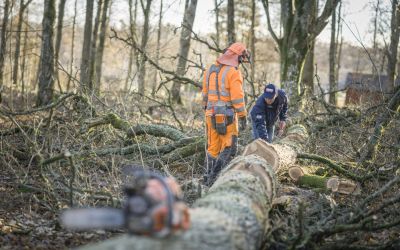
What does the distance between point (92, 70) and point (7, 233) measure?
13.4 metres

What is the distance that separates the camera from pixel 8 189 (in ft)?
19.0

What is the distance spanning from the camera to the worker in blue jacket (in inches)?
299

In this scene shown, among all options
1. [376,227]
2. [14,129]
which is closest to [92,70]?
[14,129]

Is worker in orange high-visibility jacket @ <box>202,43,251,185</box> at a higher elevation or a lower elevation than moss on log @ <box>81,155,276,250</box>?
higher

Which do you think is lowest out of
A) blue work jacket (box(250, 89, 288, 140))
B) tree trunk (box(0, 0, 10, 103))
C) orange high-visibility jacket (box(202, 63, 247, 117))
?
blue work jacket (box(250, 89, 288, 140))

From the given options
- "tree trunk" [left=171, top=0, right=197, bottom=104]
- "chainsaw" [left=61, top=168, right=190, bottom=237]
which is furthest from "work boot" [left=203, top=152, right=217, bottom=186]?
"tree trunk" [left=171, top=0, right=197, bottom=104]

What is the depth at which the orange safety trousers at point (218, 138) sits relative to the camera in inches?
266

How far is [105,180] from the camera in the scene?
6371mm

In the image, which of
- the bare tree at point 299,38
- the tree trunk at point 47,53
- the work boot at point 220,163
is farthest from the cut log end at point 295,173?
the tree trunk at point 47,53

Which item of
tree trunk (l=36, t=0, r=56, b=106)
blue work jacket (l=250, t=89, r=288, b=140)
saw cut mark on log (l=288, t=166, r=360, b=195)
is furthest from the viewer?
tree trunk (l=36, t=0, r=56, b=106)

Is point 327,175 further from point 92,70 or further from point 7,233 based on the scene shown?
point 92,70

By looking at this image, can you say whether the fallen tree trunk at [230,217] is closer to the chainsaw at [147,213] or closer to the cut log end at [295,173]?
the chainsaw at [147,213]

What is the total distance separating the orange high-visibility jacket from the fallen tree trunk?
1.42m

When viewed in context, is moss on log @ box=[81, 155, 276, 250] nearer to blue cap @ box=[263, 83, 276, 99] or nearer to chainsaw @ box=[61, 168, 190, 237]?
chainsaw @ box=[61, 168, 190, 237]
